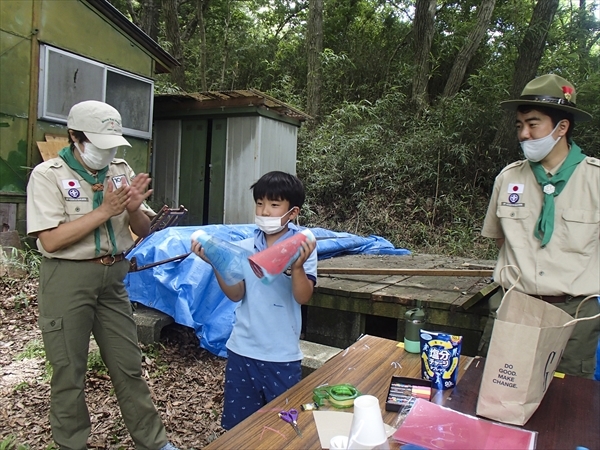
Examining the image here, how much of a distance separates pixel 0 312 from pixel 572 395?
4.67 metres

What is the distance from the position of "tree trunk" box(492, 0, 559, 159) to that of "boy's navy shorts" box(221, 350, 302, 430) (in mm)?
8103

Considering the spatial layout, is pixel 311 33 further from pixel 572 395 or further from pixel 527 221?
pixel 572 395

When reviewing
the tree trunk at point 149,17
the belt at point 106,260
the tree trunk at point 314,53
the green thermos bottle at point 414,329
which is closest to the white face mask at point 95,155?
the belt at point 106,260

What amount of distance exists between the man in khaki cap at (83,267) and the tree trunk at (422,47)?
33.4 feet

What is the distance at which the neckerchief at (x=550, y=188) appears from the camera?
82.1 inches

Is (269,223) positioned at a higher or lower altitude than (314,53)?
lower

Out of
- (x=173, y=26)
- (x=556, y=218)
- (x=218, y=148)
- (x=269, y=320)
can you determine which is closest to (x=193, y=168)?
(x=218, y=148)

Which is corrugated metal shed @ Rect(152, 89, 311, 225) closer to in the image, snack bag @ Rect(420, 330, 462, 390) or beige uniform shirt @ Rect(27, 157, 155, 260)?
beige uniform shirt @ Rect(27, 157, 155, 260)

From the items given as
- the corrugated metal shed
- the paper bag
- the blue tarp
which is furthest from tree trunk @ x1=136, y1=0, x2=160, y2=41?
the paper bag

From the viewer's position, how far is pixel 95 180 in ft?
7.53

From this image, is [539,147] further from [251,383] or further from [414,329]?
[251,383]

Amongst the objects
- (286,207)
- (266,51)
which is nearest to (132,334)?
(286,207)

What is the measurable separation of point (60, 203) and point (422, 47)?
11084mm

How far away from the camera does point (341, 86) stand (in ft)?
44.9
